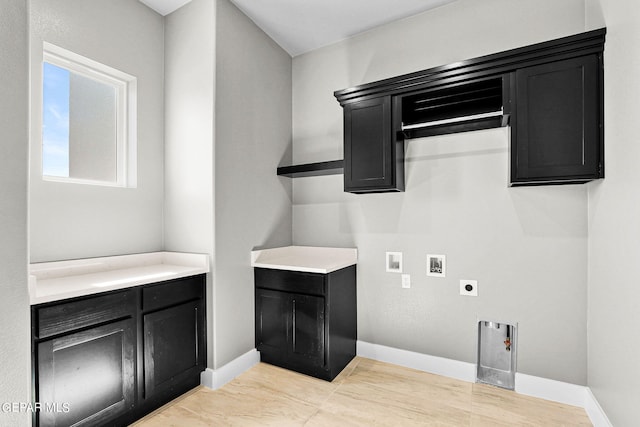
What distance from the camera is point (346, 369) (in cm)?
260

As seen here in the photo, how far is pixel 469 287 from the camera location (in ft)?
7.88

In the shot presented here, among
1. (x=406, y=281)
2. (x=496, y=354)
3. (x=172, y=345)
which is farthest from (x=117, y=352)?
(x=496, y=354)

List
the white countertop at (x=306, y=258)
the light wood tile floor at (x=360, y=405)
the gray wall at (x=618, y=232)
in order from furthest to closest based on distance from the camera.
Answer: the white countertop at (x=306, y=258) → the light wood tile floor at (x=360, y=405) → the gray wall at (x=618, y=232)

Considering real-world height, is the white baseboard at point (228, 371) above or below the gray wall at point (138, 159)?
below

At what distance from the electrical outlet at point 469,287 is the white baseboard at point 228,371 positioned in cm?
188

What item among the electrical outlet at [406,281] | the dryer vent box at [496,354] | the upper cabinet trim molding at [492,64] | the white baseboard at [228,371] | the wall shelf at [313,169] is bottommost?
the white baseboard at [228,371]

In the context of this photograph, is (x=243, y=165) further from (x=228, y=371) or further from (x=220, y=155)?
(x=228, y=371)

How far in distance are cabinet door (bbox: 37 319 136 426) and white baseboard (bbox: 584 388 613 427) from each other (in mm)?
2822

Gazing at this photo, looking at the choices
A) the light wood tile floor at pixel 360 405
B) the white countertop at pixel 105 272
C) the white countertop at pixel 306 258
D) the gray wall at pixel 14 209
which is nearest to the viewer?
the gray wall at pixel 14 209

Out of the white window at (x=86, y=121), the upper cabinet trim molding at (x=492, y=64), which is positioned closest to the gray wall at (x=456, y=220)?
the upper cabinet trim molding at (x=492, y=64)

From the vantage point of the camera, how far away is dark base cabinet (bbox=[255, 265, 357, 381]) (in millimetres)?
2422

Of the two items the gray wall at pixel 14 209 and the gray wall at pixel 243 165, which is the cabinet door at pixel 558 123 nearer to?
the gray wall at pixel 243 165

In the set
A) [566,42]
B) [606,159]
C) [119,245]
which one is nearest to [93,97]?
[119,245]

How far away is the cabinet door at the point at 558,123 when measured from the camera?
1801mm
